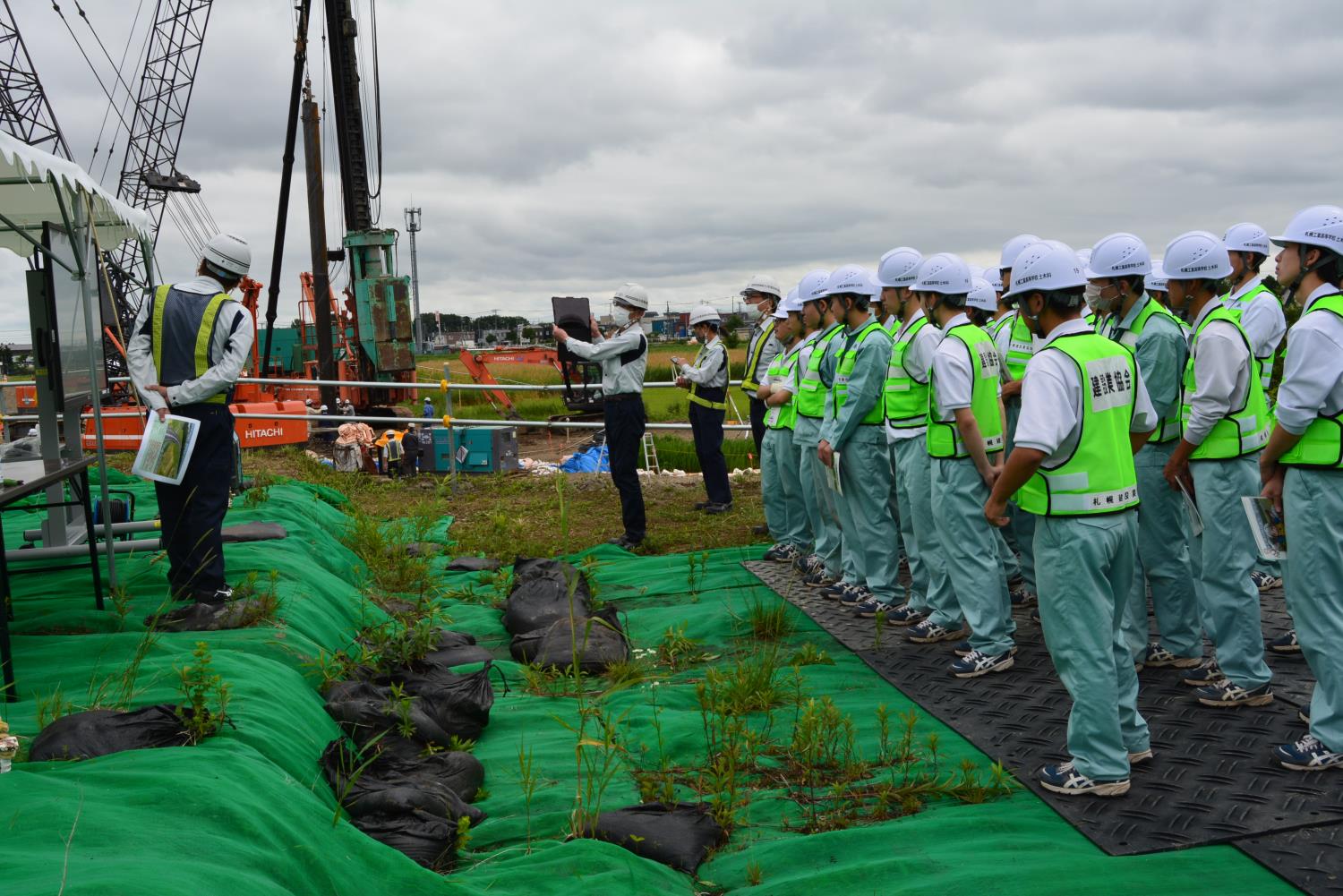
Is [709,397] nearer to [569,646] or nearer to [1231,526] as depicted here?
[569,646]

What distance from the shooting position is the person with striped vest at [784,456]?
8.10 m

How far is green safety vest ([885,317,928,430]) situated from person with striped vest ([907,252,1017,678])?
0.90ft

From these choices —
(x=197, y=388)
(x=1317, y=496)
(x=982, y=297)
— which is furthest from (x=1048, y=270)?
(x=197, y=388)

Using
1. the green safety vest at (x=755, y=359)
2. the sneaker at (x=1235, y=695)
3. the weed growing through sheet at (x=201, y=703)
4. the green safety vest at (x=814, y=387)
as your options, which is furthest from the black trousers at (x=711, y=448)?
the weed growing through sheet at (x=201, y=703)

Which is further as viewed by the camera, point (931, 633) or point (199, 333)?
point (931, 633)

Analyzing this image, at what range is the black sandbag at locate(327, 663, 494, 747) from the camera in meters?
4.41

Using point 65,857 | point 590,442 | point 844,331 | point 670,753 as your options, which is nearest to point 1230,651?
point 670,753

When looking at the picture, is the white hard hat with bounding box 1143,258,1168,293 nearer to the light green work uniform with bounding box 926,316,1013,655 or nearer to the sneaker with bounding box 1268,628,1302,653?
the light green work uniform with bounding box 926,316,1013,655

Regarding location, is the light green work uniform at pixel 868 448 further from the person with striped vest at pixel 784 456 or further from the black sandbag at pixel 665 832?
the black sandbag at pixel 665 832

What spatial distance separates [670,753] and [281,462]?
1139 centimetres

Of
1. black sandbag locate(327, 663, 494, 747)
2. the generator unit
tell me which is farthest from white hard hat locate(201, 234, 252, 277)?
the generator unit

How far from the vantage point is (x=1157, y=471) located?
501 centimetres

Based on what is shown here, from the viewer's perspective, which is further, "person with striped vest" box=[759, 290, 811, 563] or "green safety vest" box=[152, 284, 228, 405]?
"person with striped vest" box=[759, 290, 811, 563]

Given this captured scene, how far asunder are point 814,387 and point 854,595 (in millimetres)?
1469
